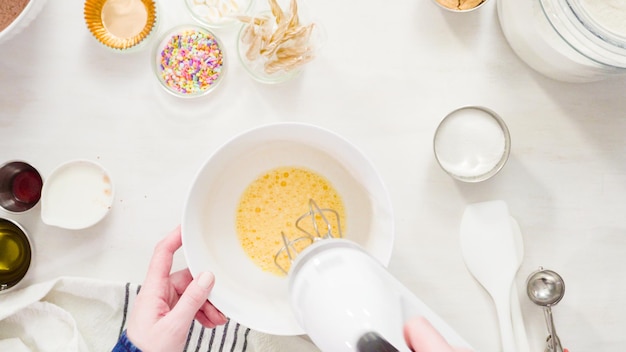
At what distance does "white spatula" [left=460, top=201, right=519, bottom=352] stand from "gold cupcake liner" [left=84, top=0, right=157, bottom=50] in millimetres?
578

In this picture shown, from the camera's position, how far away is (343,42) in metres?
0.91

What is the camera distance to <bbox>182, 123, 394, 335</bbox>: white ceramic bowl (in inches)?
30.3

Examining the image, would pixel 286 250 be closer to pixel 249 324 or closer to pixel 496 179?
pixel 249 324

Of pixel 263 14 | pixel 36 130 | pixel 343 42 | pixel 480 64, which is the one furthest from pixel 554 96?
pixel 36 130

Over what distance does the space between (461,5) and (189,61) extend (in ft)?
1.40

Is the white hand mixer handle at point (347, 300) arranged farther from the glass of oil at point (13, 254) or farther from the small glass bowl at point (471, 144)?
the glass of oil at point (13, 254)

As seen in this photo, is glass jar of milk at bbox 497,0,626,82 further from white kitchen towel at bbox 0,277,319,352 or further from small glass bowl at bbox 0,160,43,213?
small glass bowl at bbox 0,160,43,213

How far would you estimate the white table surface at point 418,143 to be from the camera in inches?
35.6

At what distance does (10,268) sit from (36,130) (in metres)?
0.22

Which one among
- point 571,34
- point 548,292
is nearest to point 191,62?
point 571,34

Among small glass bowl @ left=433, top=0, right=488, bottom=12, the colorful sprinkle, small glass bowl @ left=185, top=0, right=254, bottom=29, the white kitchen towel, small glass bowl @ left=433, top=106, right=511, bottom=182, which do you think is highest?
small glass bowl @ left=433, top=0, right=488, bottom=12

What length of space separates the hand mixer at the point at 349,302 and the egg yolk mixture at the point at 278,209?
27cm

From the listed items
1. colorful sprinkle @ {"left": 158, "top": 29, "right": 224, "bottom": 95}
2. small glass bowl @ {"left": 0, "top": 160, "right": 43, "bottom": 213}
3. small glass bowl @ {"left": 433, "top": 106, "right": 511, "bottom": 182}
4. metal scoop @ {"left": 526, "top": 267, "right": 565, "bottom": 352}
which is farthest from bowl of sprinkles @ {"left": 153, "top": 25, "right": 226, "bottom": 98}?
metal scoop @ {"left": 526, "top": 267, "right": 565, "bottom": 352}

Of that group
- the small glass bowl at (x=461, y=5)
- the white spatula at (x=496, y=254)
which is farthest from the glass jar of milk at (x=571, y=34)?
the white spatula at (x=496, y=254)
